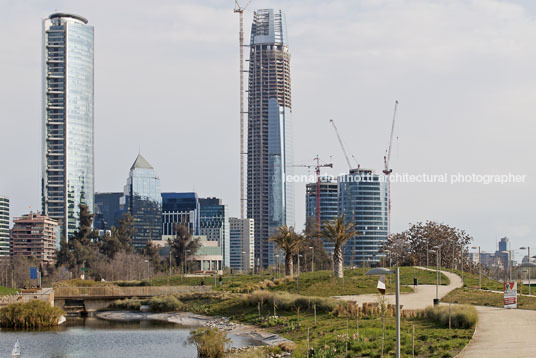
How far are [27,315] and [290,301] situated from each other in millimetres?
27012

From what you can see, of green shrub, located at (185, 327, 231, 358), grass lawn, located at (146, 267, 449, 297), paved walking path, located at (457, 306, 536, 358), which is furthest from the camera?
grass lawn, located at (146, 267, 449, 297)

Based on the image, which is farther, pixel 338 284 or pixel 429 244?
pixel 429 244

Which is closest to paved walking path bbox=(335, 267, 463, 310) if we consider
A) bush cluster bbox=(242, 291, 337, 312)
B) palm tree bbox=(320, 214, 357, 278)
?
bush cluster bbox=(242, 291, 337, 312)

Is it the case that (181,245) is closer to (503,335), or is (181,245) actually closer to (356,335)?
(356,335)

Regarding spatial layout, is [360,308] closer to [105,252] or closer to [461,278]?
[461,278]

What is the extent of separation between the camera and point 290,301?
74500 millimetres

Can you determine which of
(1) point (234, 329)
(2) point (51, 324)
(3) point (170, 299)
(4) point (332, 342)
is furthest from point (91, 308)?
(4) point (332, 342)

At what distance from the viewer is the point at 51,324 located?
80.6 m

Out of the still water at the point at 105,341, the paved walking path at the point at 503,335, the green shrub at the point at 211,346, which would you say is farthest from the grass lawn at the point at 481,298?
the green shrub at the point at 211,346

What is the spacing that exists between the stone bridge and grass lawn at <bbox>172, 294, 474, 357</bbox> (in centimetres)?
3365

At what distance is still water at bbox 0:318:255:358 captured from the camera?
5710 centimetres

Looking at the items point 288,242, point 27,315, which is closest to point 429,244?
point 288,242

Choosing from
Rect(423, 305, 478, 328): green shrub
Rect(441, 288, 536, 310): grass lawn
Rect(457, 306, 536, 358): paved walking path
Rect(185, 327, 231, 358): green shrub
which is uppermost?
Rect(423, 305, 478, 328): green shrub

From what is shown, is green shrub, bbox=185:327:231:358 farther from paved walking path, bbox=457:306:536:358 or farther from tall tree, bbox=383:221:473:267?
tall tree, bbox=383:221:473:267
